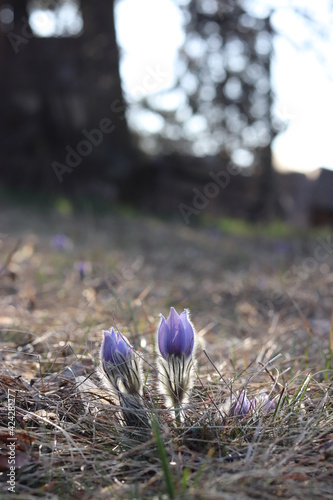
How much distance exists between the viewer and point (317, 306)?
301cm

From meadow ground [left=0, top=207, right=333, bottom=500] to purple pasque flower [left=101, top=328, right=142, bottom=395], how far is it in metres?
0.06

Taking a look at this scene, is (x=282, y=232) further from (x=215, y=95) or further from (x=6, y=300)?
(x=6, y=300)

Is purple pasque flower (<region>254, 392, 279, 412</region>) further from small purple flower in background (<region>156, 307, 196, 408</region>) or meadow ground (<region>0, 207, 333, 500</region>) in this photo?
small purple flower in background (<region>156, 307, 196, 408</region>)

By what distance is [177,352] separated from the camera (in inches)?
46.4

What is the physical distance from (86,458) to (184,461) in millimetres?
197

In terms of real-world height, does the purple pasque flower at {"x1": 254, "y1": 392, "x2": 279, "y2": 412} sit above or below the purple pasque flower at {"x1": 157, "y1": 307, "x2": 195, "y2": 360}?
below

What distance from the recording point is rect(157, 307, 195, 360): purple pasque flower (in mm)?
1167

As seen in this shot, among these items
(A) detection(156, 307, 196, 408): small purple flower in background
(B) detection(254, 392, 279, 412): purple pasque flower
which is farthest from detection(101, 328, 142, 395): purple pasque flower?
(B) detection(254, 392, 279, 412): purple pasque flower

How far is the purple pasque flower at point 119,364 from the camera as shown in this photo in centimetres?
121

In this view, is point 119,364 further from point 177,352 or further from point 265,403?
point 265,403

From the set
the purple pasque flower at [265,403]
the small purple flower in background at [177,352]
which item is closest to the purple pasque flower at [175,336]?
the small purple flower in background at [177,352]

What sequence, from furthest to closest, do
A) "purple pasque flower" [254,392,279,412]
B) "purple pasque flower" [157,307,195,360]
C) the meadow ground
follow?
1. "purple pasque flower" [254,392,279,412]
2. "purple pasque flower" [157,307,195,360]
3. the meadow ground

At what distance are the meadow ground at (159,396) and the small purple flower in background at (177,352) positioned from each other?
6 cm

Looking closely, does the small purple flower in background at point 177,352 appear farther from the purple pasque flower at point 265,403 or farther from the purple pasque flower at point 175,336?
the purple pasque flower at point 265,403
